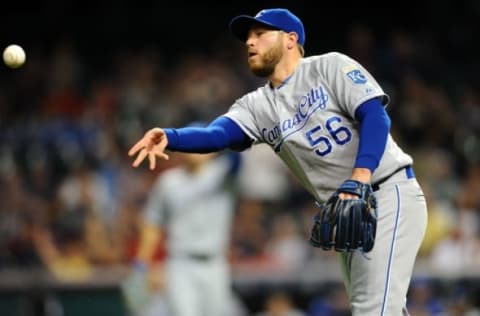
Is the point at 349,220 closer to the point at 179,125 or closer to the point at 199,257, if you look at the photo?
the point at 199,257

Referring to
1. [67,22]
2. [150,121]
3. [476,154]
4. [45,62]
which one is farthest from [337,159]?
[67,22]

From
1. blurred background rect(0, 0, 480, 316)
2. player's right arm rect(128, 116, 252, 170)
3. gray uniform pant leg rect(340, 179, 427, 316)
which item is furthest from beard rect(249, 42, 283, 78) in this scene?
blurred background rect(0, 0, 480, 316)

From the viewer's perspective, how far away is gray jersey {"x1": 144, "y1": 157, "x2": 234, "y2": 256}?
9086mm

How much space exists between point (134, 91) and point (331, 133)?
8768 mm

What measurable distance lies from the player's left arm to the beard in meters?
0.58

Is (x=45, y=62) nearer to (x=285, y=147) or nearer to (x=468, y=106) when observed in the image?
(x=468, y=106)

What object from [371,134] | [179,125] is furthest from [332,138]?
[179,125]

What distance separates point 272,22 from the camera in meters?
5.61

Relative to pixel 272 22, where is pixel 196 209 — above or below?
below

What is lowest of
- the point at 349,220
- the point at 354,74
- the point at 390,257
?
the point at 390,257

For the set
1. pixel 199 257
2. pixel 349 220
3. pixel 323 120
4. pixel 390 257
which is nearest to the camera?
pixel 349 220

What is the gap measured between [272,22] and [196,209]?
3.78 metres

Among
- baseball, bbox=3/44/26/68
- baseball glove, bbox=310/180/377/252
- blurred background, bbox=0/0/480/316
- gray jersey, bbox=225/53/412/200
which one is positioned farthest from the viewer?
blurred background, bbox=0/0/480/316

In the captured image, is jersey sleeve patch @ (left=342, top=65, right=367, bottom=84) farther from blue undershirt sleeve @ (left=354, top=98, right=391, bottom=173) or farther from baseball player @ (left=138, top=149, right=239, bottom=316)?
baseball player @ (left=138, top=149, right=239, bottom=316)
